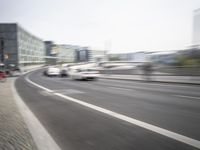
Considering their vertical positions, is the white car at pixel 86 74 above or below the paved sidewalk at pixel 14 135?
below

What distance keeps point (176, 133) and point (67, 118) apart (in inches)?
134

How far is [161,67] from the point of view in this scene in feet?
70.9

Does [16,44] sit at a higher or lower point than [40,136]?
higher

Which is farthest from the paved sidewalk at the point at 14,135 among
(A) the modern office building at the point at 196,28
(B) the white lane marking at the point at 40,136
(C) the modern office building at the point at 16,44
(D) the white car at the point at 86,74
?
(C) the modern office building at the point at 16,44

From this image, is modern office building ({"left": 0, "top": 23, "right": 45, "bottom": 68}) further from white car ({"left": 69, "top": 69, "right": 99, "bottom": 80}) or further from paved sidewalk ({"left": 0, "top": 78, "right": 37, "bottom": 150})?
paved sidewalk ({"left": 0, "top": 78, "right": 37, "bottom": 150})

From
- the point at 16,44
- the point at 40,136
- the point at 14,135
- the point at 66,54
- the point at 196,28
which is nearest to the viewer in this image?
the point at 14,135

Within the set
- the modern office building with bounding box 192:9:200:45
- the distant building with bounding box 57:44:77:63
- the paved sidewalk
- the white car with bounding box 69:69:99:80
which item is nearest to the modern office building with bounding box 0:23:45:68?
the distant building with bounding box 57:44:77:63

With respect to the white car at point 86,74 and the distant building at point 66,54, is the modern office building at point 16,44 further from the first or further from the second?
the white car at point 86,74

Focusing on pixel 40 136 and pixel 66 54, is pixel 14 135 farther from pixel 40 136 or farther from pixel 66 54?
pixel 66 54

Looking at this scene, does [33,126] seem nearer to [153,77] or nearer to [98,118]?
[98,118]

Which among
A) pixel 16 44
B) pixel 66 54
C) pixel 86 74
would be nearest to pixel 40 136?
pixel 86 74

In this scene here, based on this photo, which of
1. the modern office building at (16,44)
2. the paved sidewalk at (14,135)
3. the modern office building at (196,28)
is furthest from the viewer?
the modern office building at (16,44)

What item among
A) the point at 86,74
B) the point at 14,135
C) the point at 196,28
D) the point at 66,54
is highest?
the point at 196,28

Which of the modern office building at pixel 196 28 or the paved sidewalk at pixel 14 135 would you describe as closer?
the paved sidewalk at pixel 14 135
